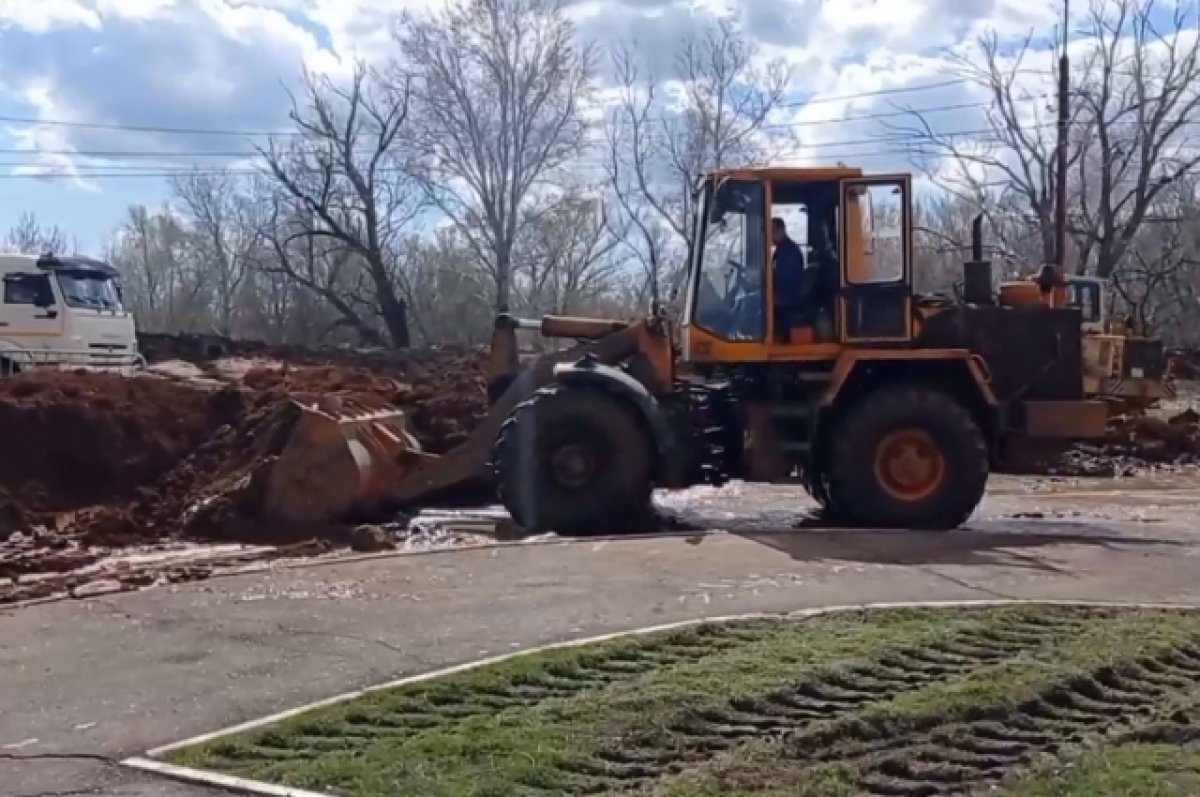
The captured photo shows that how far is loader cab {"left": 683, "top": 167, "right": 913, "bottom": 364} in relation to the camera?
45.6 ft

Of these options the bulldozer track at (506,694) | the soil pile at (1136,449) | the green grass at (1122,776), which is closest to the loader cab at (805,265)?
the bulldozer track at (506,694)

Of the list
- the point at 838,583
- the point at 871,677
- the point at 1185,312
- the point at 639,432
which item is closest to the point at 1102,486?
the point at 639,432

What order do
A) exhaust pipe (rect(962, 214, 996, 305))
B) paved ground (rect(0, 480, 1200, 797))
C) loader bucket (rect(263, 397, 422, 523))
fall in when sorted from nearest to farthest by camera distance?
paved ground (rect(0, 480, 1200, 797)), loader bucket (rect(263, 397, 422, 523)), exhaust pipe (rect(962, 214, 996, 305))

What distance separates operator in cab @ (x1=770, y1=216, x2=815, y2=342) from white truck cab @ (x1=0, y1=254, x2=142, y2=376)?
593 inches

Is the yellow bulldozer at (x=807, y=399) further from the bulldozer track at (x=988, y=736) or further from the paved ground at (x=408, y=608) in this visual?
the bulldozer track at (x=988, y=736)

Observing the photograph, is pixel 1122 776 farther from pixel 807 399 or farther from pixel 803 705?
pixel 807 399

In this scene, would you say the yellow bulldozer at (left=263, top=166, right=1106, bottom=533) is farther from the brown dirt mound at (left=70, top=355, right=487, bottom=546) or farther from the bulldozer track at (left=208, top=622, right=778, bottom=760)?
the bulldozer track at (left=208, top=622, right=778, bottom=760)

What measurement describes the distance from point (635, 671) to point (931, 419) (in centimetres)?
668

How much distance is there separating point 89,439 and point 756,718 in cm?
1292

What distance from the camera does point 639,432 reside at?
1420 centimetres

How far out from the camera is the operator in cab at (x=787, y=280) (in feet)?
45.8

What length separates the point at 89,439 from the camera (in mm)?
18203

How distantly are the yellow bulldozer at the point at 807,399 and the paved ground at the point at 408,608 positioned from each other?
810 millimetres

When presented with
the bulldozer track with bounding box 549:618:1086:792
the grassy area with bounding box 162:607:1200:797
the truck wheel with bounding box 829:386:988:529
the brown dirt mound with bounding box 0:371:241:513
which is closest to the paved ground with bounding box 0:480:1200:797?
the truck wheel with bounding box 829:386:988:529
